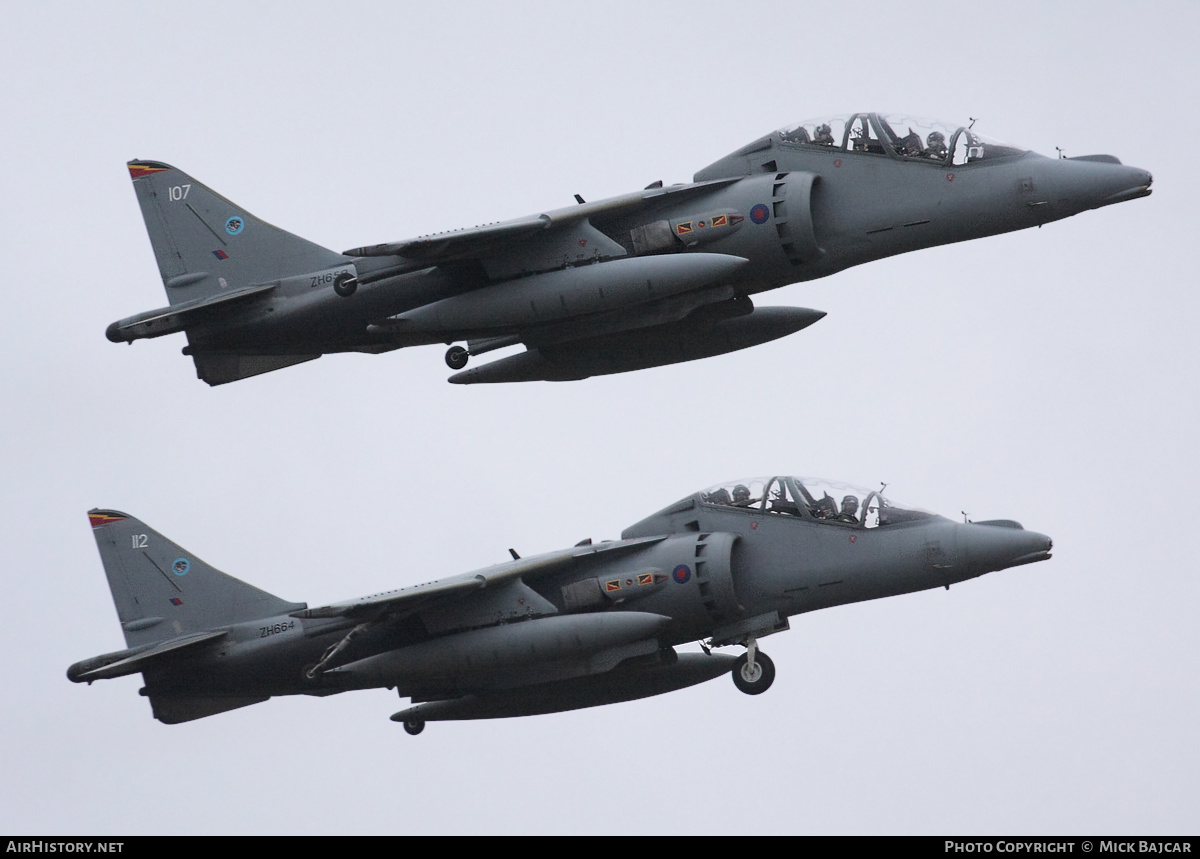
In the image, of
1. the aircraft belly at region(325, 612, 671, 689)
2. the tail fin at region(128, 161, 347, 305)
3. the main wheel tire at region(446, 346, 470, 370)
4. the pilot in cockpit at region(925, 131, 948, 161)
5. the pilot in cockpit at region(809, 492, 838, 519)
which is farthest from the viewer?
the tail fin at region(128, 161, 347, 305)

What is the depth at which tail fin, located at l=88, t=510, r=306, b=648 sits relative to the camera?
34562 millimetres

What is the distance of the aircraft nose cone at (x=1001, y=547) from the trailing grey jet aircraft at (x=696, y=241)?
4273mm

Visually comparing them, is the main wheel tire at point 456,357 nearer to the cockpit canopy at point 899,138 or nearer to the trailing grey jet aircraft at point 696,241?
the trailing grey jet aircraft at point 696,241

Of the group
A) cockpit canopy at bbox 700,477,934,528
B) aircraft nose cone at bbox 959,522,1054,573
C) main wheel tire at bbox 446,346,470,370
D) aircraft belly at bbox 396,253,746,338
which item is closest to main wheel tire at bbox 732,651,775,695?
cockpit canopy at bbox 700,477,934,528

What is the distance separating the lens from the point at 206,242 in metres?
35.6

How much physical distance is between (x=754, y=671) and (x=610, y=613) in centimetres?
217

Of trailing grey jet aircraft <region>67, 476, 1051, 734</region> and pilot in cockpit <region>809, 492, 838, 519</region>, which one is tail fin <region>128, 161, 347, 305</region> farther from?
pilot in cockpit <region>809, 492, 838, 519</region>

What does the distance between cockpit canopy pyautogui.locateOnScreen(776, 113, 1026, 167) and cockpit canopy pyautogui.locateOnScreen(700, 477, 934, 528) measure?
4.71 metres

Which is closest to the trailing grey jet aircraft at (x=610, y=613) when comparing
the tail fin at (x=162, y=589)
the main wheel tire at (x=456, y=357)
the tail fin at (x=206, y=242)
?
the tail fin at (x=162, y=589)

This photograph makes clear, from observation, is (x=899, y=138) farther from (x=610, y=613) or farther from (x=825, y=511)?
(x=610, y=613)

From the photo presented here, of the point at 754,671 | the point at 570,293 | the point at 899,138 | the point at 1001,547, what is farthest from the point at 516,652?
the point at 899,138

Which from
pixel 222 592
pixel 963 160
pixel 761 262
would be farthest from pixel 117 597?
pixel 963 160

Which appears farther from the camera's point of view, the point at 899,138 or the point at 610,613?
the point at 899,138

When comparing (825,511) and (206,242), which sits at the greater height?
(206,242)
